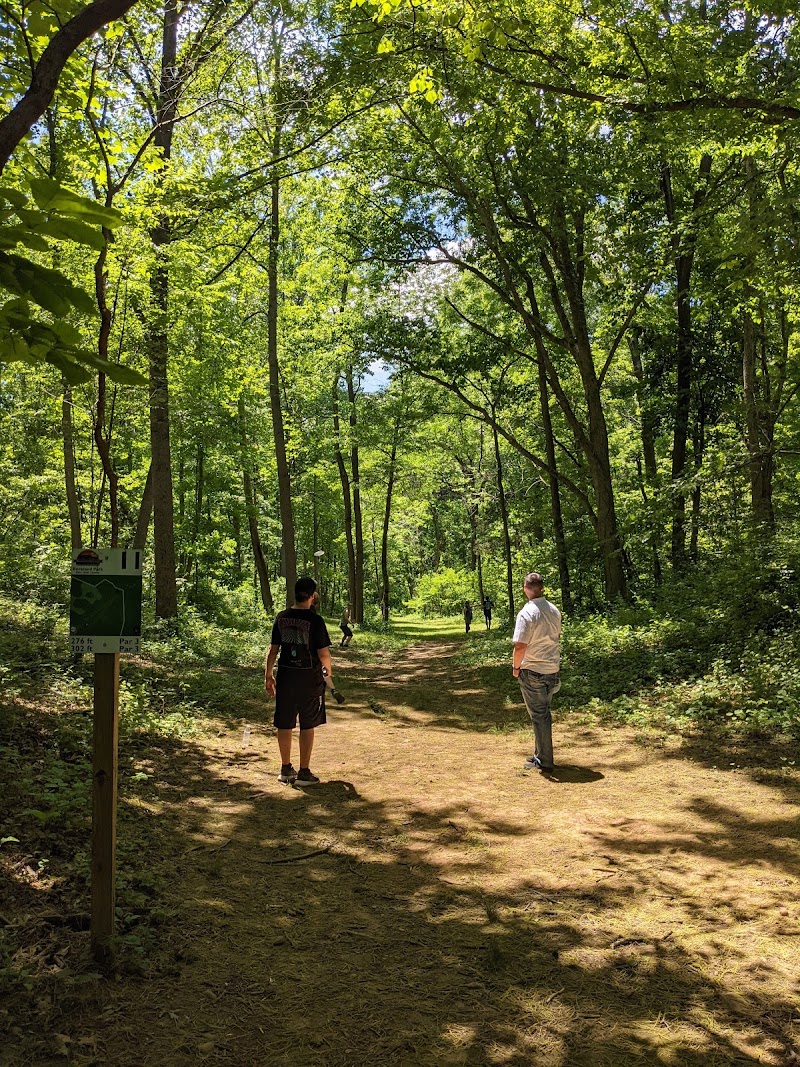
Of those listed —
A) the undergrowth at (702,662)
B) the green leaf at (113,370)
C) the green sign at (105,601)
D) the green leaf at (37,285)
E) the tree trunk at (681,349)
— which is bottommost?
the undergrowth at (702,662)

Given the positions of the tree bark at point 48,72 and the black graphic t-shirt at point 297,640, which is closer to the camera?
the tree bark at point 48,72

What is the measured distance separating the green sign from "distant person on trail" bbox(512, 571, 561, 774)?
4592 millimetres

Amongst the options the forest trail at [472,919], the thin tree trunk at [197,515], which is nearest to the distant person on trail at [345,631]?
the thin tree trunk at [197,515]

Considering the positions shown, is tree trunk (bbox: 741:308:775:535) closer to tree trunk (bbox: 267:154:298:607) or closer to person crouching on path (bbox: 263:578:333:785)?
person crouching on path (bbox: 263:578:333:785)

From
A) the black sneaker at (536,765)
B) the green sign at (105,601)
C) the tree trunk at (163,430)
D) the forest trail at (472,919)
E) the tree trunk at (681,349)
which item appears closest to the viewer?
the forest trail at (472,919)

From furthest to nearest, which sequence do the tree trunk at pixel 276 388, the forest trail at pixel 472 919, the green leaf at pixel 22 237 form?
the tree trunk at pixel 276 388, the forest trail at pixel 472 919, the green leaf at pixel 22 237

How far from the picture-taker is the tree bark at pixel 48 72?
2301mm

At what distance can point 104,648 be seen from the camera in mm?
3104

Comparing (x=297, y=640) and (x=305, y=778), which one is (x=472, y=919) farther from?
(x=297, y=640)

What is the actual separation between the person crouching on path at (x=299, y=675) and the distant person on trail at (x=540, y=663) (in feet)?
6.78

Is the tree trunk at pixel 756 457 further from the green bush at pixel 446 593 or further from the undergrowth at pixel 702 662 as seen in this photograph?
the green bush at pixel 446 593

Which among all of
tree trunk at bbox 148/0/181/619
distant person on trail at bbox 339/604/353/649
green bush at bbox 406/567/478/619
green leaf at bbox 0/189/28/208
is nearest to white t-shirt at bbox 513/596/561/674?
green leaf at bbox 0/189/28/208

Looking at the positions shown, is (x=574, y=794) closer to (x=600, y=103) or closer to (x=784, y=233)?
(x=784, y=233)

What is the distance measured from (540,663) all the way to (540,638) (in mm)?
257
